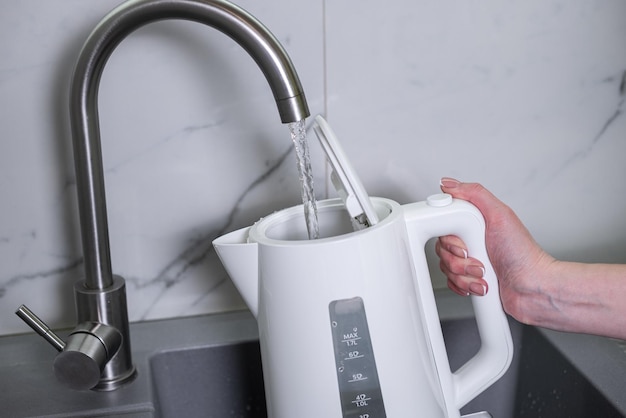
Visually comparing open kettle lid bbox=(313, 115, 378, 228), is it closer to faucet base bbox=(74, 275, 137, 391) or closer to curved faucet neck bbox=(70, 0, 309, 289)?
curved faucet neck bbox=(70, 0, 309, 289)

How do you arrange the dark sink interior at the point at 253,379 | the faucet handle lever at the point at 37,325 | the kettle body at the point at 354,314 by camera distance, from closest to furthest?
the kettle body at the point at 354,314
the faucet handle lever at the point at 37,325
the dark sink interior at the point at 253,379

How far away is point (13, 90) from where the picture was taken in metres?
0.74

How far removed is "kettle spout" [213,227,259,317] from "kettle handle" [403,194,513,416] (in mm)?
128

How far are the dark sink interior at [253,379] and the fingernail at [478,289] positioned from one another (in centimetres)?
16

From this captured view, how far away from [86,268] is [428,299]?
316mm

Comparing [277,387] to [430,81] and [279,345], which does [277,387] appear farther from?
[430,81]

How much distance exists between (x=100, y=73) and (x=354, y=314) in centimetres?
30

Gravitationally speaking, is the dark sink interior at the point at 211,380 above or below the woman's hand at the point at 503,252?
below

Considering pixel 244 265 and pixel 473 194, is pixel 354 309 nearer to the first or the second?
pixel 244 265

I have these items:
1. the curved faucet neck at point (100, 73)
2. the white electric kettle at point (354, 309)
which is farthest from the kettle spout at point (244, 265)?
the curved faucet neck at point (100, 73)

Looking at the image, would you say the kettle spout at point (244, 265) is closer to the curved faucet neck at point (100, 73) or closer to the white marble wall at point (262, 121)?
the curved faucet neck at point (100, 73)

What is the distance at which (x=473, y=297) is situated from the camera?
0.65 m

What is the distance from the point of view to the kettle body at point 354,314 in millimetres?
545

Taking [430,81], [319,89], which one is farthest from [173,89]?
[430,81]
